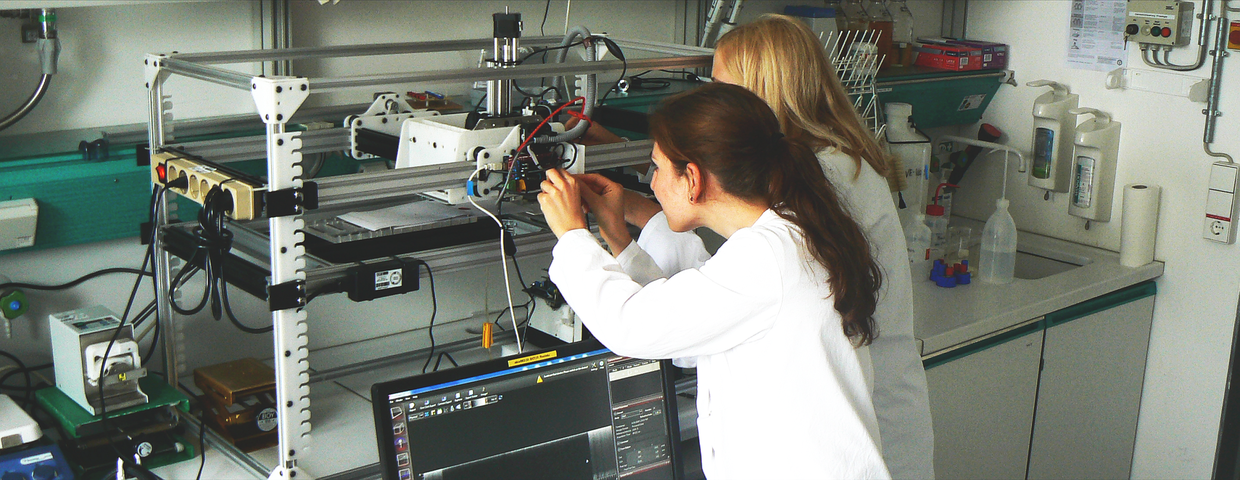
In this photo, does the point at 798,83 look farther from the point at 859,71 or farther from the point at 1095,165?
the point at 1095,165

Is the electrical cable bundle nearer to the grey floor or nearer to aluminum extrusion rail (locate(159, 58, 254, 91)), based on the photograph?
aluminum extrusion rail (locate(159, 58, 254, 91))

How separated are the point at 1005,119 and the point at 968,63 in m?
0.28

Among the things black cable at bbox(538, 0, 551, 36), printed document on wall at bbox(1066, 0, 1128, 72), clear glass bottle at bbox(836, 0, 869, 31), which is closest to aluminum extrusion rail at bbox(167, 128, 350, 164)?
black cable at bbox(538, 0, 551, 36)

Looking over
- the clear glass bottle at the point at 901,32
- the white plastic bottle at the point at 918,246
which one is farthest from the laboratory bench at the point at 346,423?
the clear glass bottle at the point at 901,32

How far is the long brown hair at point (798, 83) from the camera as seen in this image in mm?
1679

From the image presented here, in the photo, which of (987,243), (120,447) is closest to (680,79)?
(987,243)

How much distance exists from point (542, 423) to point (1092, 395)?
1942 mm

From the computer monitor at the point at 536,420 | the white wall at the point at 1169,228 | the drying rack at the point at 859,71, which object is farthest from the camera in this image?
the white wall at the point at 1169,228

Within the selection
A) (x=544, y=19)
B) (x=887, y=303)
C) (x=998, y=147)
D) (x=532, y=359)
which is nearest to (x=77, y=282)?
(x=532, y=359)

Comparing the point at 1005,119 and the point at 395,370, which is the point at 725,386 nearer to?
the point at 395,370

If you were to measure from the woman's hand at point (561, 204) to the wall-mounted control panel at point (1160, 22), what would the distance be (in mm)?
2087

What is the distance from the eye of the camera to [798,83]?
1687 millimetres

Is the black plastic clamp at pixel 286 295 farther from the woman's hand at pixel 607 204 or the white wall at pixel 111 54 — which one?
the white wall at pixel 111 54

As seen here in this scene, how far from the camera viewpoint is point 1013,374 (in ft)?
8.44
